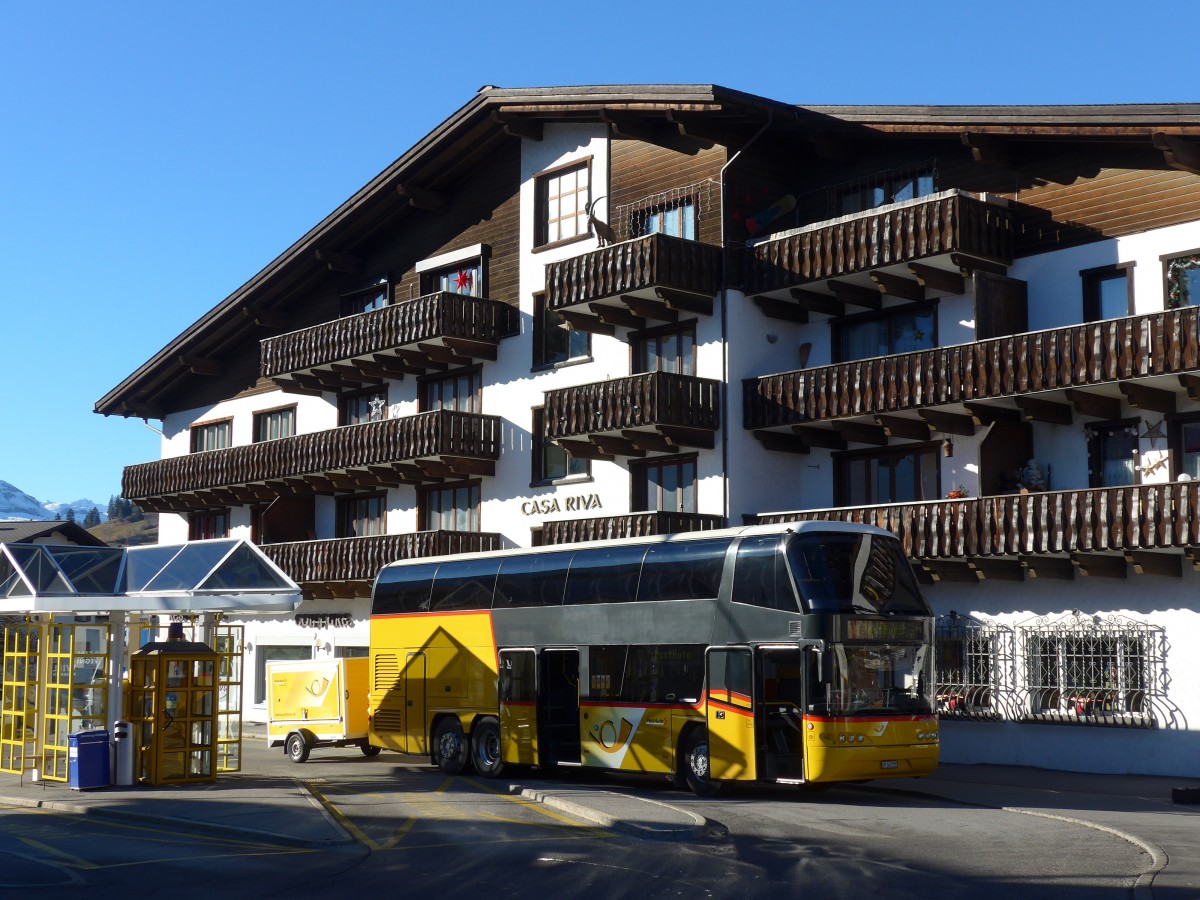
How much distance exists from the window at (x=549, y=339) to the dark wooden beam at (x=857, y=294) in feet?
26.9

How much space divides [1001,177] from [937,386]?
4801 millimetres

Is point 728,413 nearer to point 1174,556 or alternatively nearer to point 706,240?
point 706,240

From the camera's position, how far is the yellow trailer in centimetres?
3192

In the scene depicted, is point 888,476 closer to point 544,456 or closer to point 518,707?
point 518,707

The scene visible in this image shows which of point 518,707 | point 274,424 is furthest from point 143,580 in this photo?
point 274,424

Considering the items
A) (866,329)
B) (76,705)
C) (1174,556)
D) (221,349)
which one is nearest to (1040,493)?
(1174,556)

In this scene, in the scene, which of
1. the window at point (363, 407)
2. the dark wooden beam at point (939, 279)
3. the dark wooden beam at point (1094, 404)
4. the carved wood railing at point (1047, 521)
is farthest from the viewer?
the window at point (363, 407)

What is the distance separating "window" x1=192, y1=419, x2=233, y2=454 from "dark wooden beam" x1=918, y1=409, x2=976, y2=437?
93.4 feet

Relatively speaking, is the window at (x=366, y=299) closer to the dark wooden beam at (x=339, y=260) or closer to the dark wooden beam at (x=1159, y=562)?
the dark wooden beam at (x=339, y=260)

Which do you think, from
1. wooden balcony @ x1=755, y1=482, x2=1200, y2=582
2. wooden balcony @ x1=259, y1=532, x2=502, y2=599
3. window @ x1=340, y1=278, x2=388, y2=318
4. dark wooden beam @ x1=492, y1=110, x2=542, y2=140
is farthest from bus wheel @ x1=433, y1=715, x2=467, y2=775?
window @ x1=340, y1=278, x2=388, y2=318

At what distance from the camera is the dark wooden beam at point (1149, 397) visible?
26688mm

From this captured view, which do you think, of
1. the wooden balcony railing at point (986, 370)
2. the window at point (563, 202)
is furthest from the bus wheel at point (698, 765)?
the window at point (563, 202)

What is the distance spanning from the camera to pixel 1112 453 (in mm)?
28031

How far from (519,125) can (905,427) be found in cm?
1456
